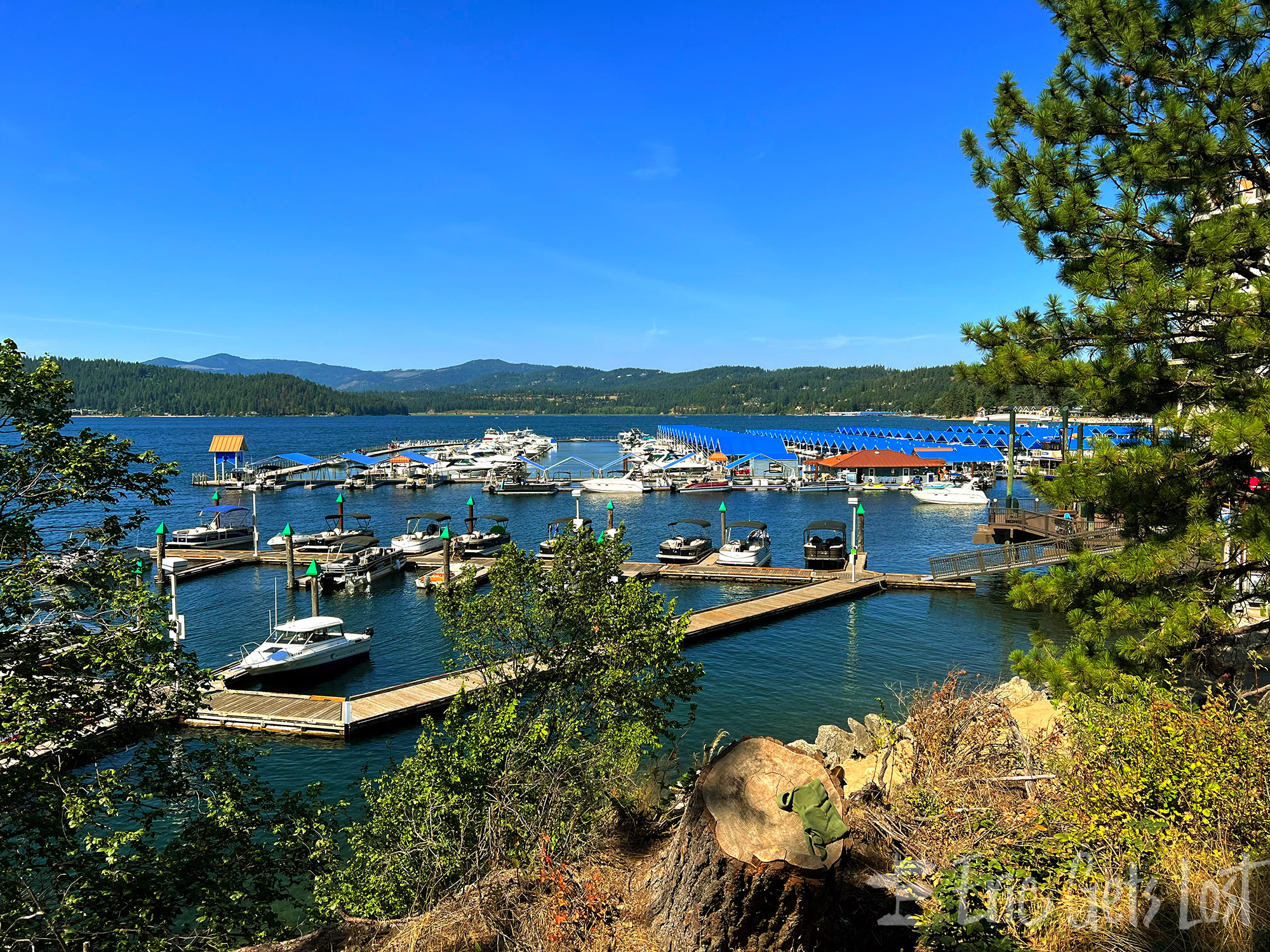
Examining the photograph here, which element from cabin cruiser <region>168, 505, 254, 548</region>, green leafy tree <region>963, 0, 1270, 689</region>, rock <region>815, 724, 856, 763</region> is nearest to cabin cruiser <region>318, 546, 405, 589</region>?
cabin cruiser <region>168, 505, 254, 548</region>

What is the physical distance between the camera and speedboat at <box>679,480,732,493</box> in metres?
72.9

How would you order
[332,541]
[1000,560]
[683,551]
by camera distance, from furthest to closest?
[332,541] < [683,551] < [1000,560]

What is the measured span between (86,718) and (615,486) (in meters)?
64.6

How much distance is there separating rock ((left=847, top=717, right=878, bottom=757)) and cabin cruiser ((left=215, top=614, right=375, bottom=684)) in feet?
53.9

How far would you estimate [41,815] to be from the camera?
247 inches

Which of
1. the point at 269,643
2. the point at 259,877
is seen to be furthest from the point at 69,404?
the point at 269,643

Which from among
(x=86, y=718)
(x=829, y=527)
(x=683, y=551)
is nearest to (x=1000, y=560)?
(x=829, y=527)

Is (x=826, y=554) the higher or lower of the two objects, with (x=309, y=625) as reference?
lower

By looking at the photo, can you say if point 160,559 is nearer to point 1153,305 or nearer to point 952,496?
point 1153,305

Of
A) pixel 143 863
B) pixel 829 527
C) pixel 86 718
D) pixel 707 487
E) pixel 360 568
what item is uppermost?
pixel 86 718

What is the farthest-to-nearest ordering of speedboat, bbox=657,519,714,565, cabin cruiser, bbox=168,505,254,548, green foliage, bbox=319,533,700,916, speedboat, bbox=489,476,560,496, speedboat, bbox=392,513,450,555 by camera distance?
speedboat, bbox=489,476,560,496, cabin cruiser, bbox=168,505,254,548, speedboat, bbox=392,513,450,555, speedboat, bbox=657,519,714,565, green foliage, bbox=319,533,700,916

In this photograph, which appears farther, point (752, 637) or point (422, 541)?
point (422, 541)

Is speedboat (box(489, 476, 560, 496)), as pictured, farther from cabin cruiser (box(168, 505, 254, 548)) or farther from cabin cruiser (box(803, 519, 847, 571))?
cabin cruiser (box(803, 519, 847, 571))

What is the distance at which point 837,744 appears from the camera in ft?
48.1
